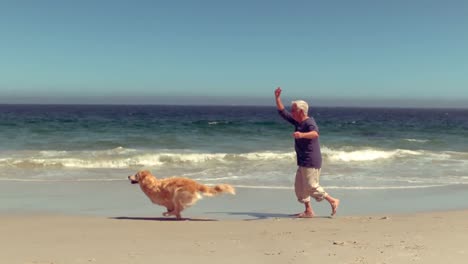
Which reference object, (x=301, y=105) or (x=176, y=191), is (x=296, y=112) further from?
(x=176, y=191)

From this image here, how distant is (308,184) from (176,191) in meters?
1.78

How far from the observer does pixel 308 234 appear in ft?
17.1

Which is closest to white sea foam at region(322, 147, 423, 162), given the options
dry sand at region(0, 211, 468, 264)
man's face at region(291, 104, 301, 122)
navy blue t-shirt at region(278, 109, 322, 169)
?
navy blue t-shirt at region(278, 109, 322, 169)

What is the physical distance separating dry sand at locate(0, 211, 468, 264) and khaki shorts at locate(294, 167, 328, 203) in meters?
0.42

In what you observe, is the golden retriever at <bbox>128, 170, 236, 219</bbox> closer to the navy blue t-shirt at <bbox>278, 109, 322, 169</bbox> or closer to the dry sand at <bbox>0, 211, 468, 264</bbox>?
the dry sand at <bbox>0, 211, 468, 264</bbox>

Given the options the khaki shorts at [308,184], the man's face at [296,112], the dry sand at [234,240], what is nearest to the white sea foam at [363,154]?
the khaki shorts at [308,184]

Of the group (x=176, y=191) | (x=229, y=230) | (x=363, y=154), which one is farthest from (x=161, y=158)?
(x=229, y=230)

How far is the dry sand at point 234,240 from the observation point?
4227 millimetres

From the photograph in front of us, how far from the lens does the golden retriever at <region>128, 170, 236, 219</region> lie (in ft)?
20.4

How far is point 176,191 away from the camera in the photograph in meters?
6.27

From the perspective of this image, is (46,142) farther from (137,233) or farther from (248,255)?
(248,255)

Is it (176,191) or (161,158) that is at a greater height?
(176,191)

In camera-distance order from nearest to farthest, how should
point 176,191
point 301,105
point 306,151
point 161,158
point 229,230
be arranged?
point 229,230 → point 176,191 → point 301,105 → point 306,151 → point 161,158

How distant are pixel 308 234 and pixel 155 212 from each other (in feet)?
8.92
